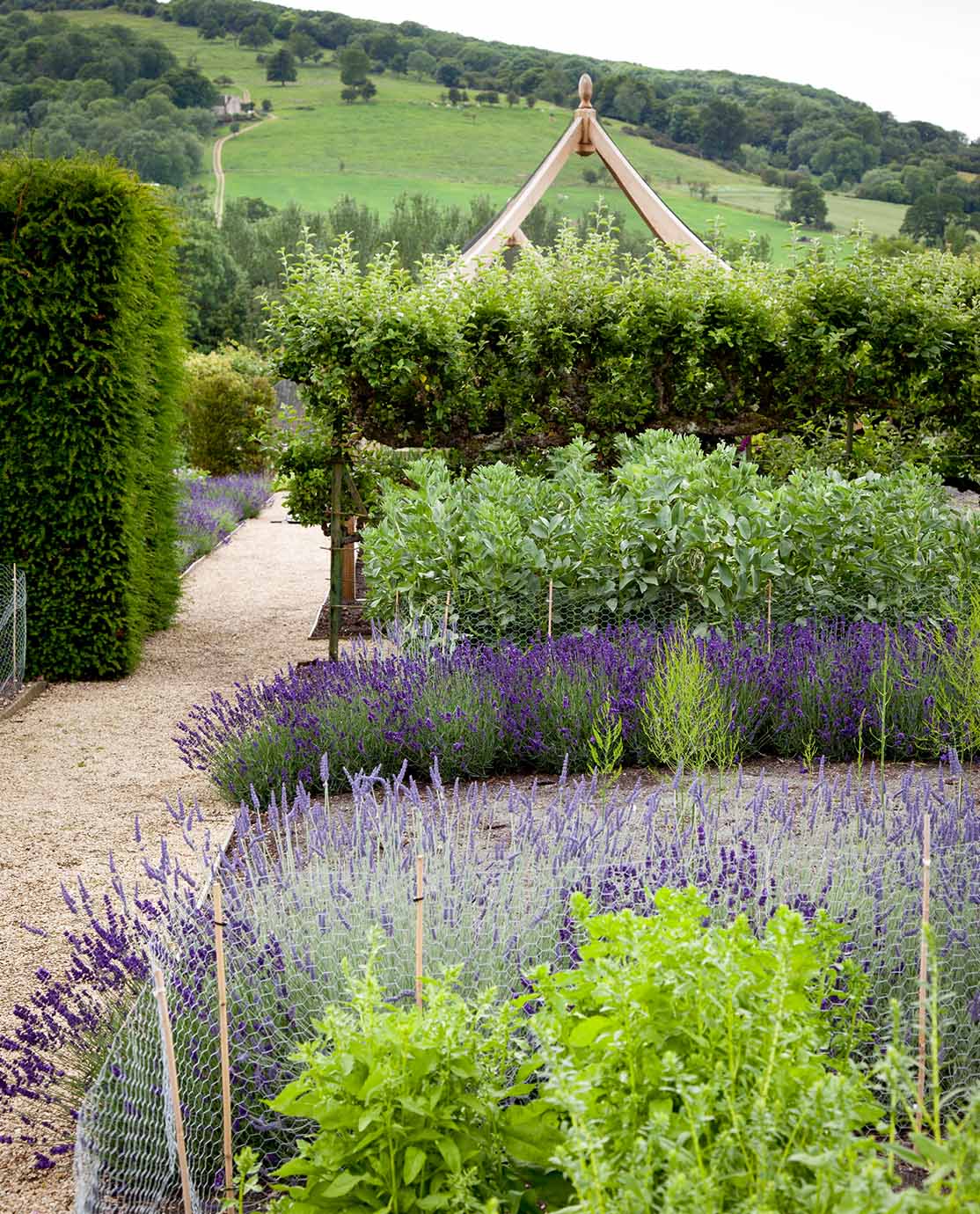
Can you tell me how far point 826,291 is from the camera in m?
7.70

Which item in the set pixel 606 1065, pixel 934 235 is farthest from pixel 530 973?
pixel 934 235

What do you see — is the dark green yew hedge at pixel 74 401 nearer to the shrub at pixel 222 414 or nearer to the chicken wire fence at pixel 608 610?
the chicken wire fence at pixel 608 610

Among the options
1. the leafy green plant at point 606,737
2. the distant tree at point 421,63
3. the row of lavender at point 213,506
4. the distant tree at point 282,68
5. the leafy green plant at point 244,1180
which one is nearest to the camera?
the leafy green plant at point 244,1180

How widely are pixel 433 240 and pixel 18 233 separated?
26001 mm

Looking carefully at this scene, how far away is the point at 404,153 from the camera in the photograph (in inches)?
2274

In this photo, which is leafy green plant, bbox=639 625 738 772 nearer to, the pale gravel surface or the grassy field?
the pale gravel surface

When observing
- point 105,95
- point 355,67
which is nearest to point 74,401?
point 105,95

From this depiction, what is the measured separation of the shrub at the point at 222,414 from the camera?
1764 centimetres

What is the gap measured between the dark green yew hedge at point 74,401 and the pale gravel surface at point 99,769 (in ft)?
1.41

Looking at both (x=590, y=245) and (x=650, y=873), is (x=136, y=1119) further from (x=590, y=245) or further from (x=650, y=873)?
(x=590, y=245)

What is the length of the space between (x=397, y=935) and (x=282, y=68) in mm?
72897

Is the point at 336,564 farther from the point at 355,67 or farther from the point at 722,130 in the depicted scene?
the point at 355,67

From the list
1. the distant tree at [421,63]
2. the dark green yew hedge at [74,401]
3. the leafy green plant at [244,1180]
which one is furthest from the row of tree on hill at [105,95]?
the leafy green plant at [244,1180]

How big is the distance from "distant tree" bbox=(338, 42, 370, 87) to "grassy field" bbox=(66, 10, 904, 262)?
3.63ft
